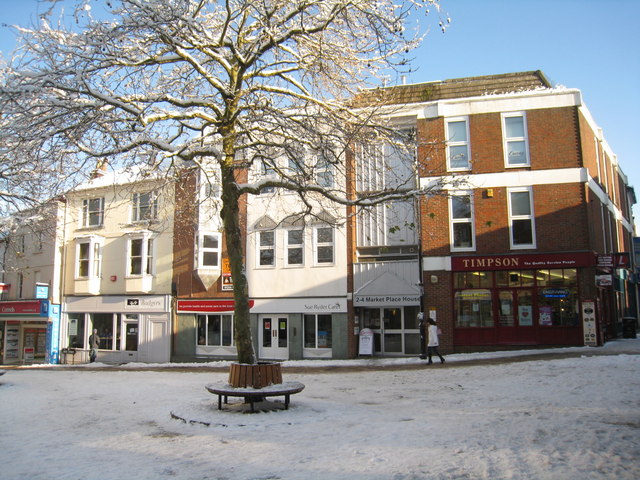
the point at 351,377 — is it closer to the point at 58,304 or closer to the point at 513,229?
the point at 513,229

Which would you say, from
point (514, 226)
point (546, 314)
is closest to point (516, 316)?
point (546, 314)

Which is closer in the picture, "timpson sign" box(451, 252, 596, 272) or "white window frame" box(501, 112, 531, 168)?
"timpson sign" box(451, 252, 596, 272)

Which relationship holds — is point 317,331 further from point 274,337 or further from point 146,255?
point 146,255

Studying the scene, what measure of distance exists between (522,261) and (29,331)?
25400mm

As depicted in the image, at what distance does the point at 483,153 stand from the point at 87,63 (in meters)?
14.9

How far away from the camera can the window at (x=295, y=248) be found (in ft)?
75.0

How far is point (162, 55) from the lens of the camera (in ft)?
37.2

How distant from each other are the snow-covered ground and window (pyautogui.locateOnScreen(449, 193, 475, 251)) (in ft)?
23.2

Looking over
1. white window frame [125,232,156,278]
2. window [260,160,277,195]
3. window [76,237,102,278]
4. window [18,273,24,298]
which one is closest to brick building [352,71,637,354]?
window [260,160,277,195]

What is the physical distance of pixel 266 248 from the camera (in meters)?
23.5

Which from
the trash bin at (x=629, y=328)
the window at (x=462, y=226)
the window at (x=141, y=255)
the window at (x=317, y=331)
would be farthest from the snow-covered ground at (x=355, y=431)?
the window at (x=141, y=255)

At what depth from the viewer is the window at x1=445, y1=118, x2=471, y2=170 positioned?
2081 centimetres

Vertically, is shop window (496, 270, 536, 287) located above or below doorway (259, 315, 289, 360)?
above

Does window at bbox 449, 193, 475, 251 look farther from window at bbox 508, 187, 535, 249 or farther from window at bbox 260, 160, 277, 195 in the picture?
window at bbox 260, 160, 277, 195
